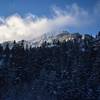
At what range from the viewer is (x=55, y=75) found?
170 meters

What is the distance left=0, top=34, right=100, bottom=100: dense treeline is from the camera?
15600cm

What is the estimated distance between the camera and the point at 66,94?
155 meters

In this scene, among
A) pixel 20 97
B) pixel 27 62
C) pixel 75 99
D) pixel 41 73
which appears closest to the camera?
pixel 75 99

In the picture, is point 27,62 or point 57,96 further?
point 27,62

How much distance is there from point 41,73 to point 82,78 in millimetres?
30081

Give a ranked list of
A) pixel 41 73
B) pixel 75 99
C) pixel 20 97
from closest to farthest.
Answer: pixel 75 99, pixel 20 97, pixel 41 73

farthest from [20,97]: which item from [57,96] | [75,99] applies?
[75,99]

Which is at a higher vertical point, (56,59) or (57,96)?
(56,59)

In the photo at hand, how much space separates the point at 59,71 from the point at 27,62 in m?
29.9

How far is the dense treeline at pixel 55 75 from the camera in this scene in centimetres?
15600

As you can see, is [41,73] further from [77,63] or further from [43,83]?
[77,63]

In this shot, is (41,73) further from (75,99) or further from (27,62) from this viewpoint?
(75,99)

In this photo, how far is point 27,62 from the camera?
193125 millimetres

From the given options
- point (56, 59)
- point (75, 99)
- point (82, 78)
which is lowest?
point (75, 99)
